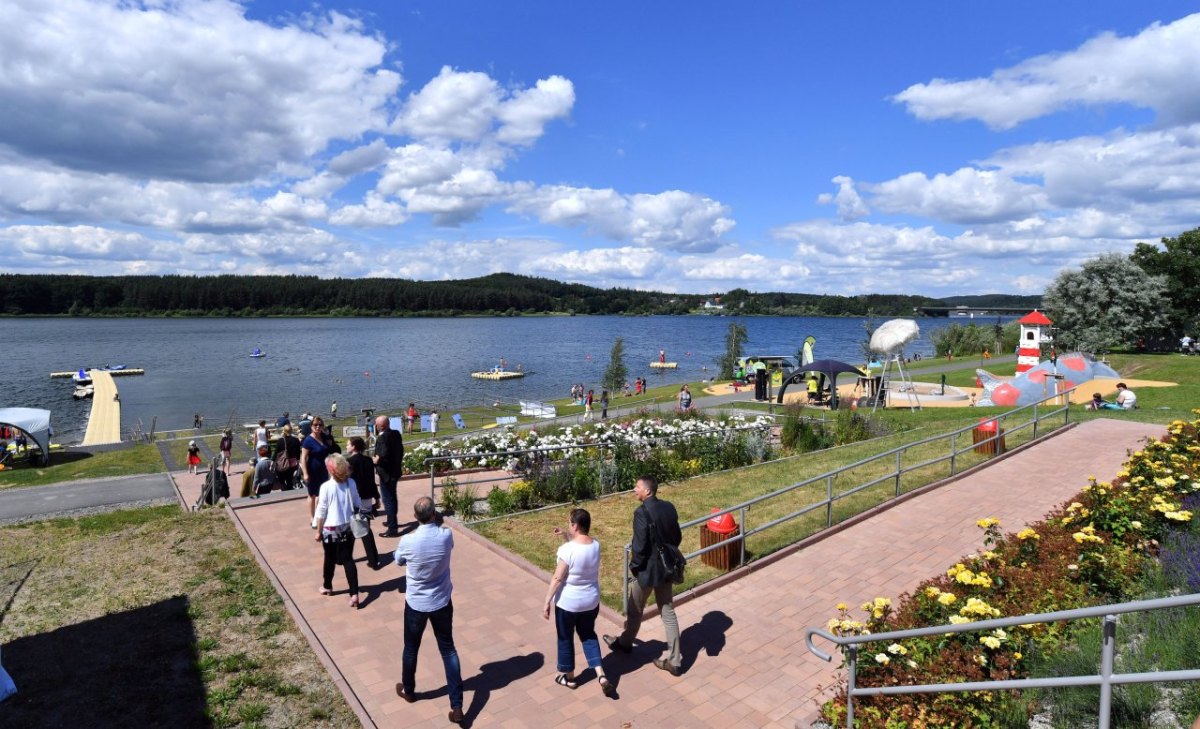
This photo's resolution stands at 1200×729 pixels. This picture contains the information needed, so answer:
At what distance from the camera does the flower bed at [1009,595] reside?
4402 mm

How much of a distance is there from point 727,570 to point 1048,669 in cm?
382

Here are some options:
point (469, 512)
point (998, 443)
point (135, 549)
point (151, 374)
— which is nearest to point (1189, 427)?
point (998, 443)

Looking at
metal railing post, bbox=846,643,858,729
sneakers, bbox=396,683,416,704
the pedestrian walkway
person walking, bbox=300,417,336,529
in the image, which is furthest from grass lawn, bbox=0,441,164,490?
metal railing post, bbox=846,643,858,729

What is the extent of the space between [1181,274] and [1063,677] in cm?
4940

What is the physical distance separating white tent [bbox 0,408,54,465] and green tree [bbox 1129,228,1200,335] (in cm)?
5594

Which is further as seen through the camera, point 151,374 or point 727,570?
point 151,374

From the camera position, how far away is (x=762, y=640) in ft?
21.4

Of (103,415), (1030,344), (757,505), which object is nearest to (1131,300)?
(1030,344)

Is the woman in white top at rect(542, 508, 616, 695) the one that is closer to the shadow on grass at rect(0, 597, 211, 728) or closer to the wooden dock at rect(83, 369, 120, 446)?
the shadow on grass at rect(0, 597, 211, 728)

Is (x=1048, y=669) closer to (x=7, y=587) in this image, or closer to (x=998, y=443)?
(x=998, y=443)

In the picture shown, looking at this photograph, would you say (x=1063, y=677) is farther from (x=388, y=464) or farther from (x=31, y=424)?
(x=31, y=424)

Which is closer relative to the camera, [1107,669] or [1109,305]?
[1107,669]

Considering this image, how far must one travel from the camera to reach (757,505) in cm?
1107

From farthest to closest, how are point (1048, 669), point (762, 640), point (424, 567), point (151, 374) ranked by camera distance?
point (151, 374) → point (762, 640) → point (424, 567) → point (1048, 669)
